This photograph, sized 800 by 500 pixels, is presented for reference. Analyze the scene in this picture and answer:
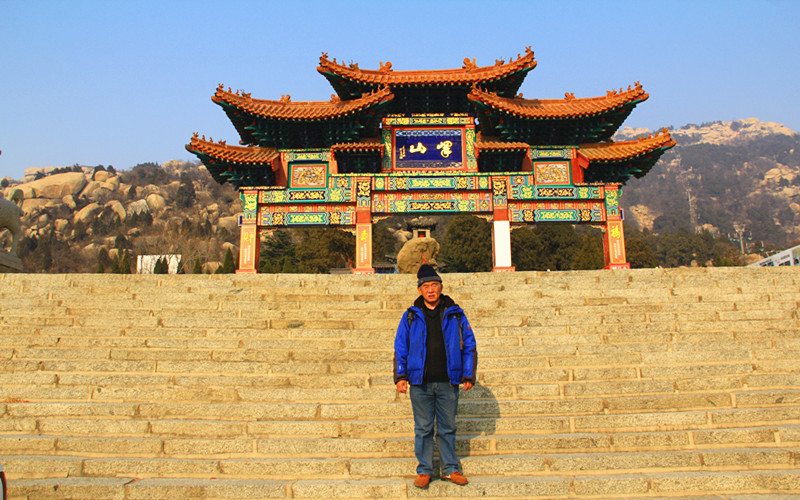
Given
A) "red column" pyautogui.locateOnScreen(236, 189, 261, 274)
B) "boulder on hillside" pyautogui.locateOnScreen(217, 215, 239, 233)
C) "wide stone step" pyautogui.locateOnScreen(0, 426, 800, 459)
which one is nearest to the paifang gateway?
"red column" pyautogui.locateOnScreen(236, 189, 261, 274)

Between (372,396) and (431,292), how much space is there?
2151 mm

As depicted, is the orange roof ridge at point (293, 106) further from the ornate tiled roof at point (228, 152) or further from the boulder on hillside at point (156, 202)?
the boulder on hillside at point (156, 202)

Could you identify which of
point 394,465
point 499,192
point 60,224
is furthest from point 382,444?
point 60,224

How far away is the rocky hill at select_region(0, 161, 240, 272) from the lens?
54062 mm

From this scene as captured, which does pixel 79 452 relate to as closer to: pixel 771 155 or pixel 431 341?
pixel 431 341

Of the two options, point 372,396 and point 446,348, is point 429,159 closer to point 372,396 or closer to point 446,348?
point 372,396

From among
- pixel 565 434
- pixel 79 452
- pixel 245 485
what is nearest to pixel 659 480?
pixel 565 434

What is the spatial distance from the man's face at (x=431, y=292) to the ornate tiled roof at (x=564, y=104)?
12919mm

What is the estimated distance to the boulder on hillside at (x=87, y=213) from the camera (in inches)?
2879

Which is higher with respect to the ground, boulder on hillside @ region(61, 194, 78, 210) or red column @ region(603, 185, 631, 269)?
boulder on hillside @ region(61, 194, 78, 210)

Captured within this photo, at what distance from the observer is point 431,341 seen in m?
4.65

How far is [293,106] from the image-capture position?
17.6 metres

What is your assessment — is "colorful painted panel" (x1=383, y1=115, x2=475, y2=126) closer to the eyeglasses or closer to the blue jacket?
the eyeglasses

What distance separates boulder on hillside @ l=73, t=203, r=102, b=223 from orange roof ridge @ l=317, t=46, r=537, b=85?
69293mm
